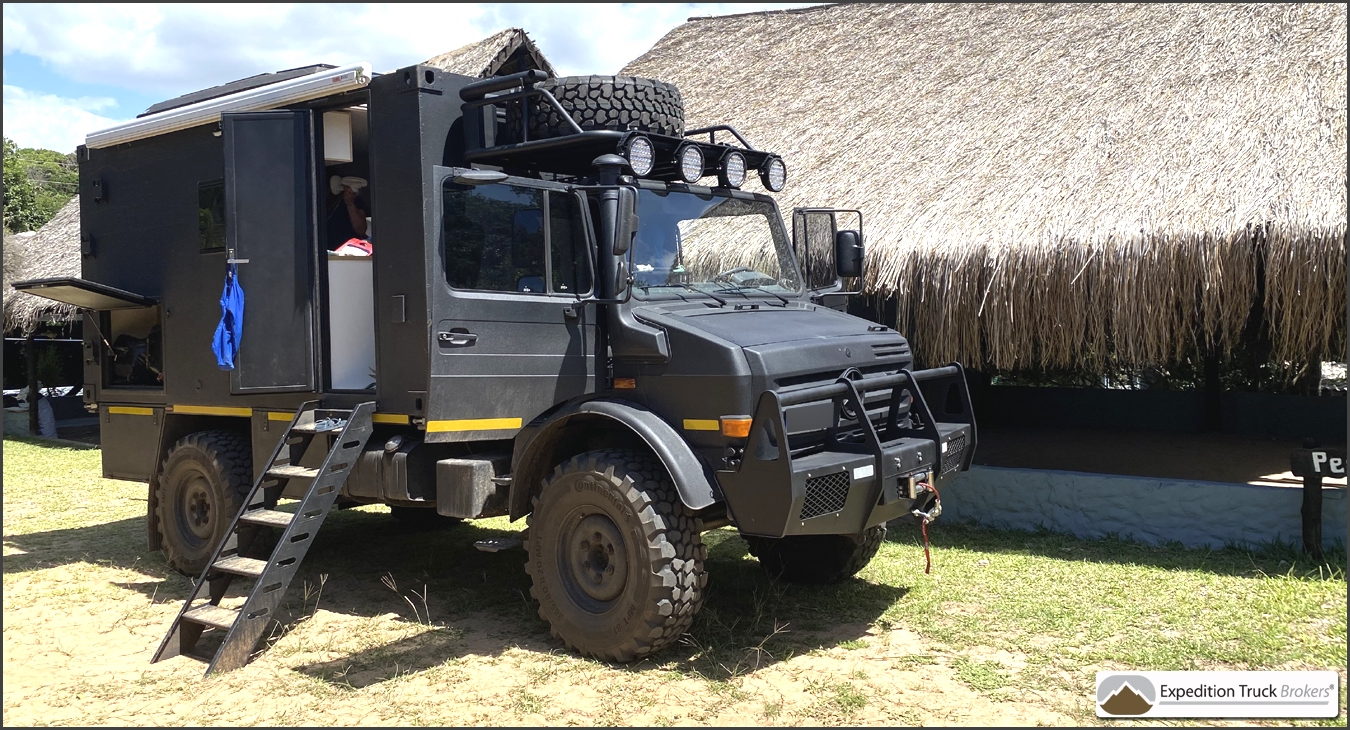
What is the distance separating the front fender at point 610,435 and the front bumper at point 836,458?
0.17 meters

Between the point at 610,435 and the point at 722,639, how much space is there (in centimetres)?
129

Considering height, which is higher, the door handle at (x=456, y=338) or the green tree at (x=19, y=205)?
the green tree at (x=19, y=205)

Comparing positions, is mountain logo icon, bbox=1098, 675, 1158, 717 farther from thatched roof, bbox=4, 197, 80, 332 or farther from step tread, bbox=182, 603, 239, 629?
thatched roof, bbox=4, 197, 80, 332

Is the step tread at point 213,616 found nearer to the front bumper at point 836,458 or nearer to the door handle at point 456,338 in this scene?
the door handle at point 456,338

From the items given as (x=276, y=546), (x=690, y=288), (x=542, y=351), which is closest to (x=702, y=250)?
(x=690, y=288)

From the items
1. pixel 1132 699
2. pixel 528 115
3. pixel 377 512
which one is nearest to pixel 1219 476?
pixel 1132 699

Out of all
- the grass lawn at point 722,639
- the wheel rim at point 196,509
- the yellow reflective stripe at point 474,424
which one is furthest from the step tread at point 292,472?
the wheel rim at point 196,509

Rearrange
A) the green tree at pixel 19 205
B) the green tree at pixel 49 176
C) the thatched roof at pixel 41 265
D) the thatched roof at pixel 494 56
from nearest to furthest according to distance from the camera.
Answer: the thatched roof at pixel 494 56 < the thatched roof at pixel 41 265 < the green tree at pixel 19 205 < the green tree at pixel 49 176

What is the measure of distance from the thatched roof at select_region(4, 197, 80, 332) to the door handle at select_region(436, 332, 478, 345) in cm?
1169

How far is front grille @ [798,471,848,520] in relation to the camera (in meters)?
5.02

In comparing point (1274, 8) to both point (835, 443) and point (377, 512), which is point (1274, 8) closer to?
point (835, 443)

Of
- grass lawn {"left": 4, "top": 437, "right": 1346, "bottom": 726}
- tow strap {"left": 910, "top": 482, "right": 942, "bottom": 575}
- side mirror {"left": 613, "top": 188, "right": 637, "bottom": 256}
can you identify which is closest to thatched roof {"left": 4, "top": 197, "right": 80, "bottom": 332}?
grass lawn {"left": 4, "top": 437, "right": 1346, "bottom": 726}

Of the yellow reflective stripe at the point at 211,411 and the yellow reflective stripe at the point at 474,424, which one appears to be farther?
the yellow reflective stripe at the point at 211,411

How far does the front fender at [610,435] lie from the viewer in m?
5.14
